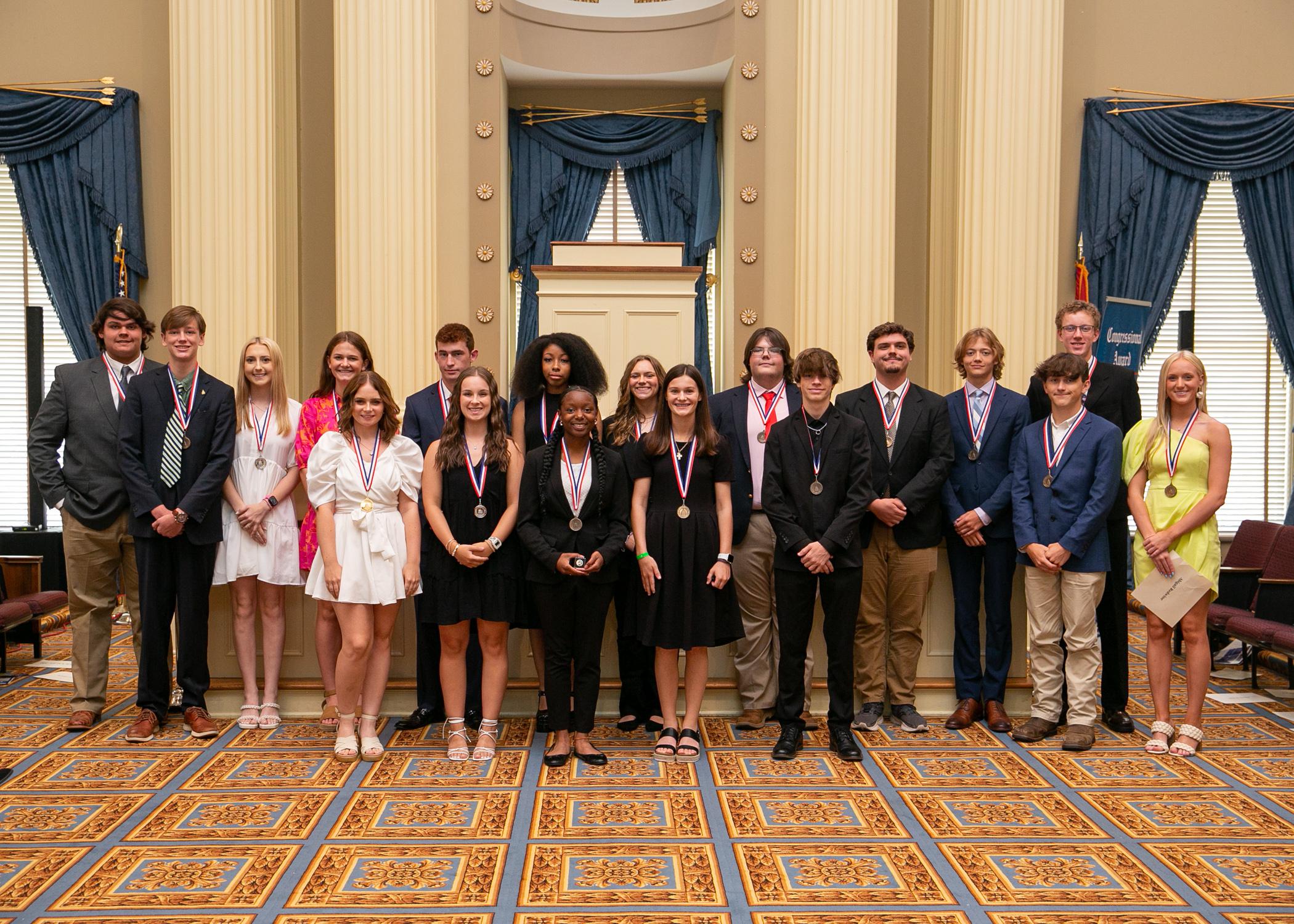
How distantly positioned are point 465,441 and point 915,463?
6.56 ft

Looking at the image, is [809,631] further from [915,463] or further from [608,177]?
[608,177]

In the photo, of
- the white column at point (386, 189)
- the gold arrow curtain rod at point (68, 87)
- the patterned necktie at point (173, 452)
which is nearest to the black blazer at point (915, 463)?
the patterned necktie at point (173, 452)

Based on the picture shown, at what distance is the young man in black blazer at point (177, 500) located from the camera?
4504 millimetres

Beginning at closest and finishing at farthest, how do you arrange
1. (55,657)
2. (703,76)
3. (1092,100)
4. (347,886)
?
(347,886), (55,657), (1092,100), (703,76)

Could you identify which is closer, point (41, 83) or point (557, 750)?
point (557, 750)

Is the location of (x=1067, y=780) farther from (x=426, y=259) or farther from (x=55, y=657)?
(x=55, y=657)

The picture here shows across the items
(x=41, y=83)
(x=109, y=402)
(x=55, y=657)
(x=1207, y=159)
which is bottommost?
(x=55, y=657)

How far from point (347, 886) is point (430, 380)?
4.06 metres

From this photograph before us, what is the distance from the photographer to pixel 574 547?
13.6 feet

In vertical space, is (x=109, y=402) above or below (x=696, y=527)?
above

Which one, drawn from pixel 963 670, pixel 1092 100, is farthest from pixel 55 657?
pixel 1092 100

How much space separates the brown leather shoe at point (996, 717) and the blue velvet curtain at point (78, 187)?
22.5ft

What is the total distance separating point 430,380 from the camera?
662 cm

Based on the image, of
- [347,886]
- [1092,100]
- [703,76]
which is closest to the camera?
[347,886]
